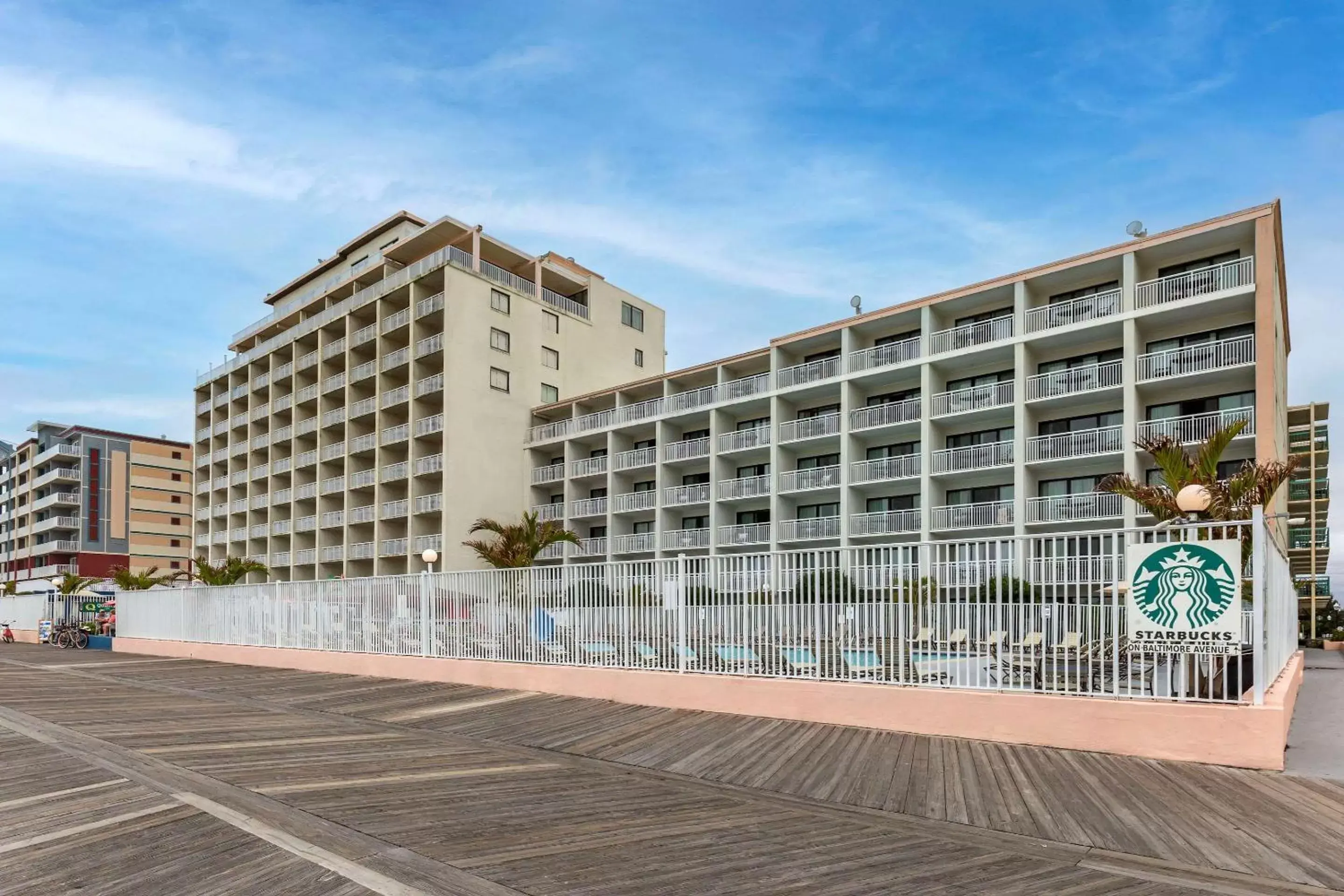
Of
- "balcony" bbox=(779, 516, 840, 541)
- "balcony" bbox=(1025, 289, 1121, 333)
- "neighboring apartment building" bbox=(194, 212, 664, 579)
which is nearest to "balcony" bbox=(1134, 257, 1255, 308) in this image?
"balcony" bbox=(1025, 289, 1121, 333)

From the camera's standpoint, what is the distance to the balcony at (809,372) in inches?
1454

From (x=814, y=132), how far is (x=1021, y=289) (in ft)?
68.2

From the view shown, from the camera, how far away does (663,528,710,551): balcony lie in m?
39.9

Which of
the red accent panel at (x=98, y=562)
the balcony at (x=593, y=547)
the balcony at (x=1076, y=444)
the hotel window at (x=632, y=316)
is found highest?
the hotel window at (x=632, y=316)

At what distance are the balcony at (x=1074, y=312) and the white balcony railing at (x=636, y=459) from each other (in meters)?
17.7

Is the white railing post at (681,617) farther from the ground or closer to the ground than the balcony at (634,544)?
farther from the ground

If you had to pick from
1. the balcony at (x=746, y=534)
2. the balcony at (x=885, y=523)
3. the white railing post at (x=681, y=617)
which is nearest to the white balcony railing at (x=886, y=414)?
the balcony at (x=885, y=523)

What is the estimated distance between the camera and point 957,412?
33.2 m

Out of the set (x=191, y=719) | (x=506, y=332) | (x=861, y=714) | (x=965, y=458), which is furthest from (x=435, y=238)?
(x=861, y=714)

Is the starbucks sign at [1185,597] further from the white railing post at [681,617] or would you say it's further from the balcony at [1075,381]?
the balcony at [1075,381]

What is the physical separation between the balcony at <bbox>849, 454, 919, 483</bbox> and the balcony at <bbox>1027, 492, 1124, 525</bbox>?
472cm

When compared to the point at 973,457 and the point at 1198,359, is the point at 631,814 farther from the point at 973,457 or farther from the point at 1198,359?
the point at 973,457

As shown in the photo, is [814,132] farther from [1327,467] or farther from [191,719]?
[1327,467]

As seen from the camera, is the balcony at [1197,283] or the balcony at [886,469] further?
the balcony at [886,469]
